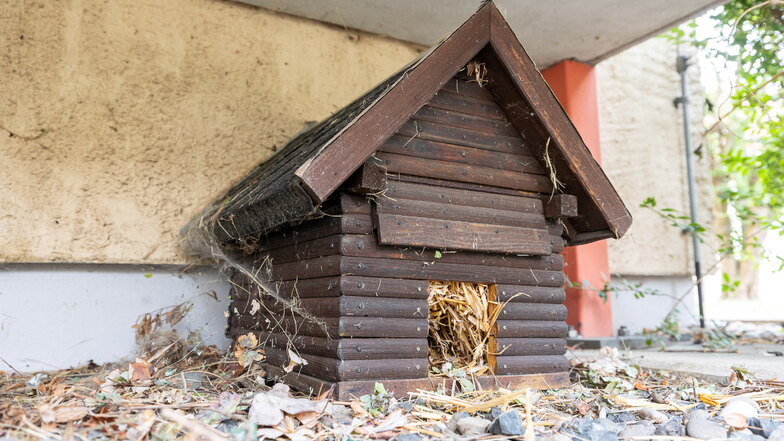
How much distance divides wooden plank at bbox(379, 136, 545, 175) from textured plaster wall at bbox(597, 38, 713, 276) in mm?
3472

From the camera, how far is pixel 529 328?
3.67m

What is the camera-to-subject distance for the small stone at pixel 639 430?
272 cm

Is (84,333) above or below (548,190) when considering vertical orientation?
below

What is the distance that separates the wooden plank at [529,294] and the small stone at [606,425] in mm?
891

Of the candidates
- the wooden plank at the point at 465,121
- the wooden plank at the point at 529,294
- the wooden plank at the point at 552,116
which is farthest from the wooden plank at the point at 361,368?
the wooden plank at the point at 552,116

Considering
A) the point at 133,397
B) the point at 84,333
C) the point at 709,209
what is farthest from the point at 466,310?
the point at 709,209

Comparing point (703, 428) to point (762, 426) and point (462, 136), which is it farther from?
point (462, 136)

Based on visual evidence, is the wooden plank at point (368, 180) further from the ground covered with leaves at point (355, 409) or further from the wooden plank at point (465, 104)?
the ground covered with leaves at point (355, 409)

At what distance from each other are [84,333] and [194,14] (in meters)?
2.65

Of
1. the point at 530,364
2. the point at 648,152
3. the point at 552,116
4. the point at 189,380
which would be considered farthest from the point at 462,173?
the point at 648,152

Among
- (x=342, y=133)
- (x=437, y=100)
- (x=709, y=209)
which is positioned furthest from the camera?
(x=709, y=209)

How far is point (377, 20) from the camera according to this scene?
565cm

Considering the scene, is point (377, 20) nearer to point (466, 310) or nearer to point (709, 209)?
point (466, 310)

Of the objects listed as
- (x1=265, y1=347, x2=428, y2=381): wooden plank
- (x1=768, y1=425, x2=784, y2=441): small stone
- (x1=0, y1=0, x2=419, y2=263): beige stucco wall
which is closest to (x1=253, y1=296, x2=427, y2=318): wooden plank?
(x1=265, y1=347, x2=428, y2=381): wooden plank
